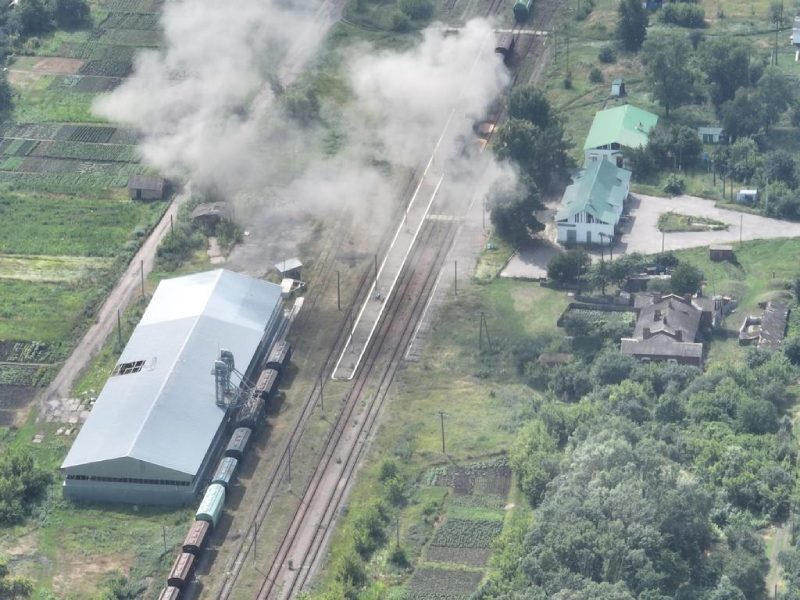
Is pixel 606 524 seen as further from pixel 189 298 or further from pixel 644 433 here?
pixel 189 298

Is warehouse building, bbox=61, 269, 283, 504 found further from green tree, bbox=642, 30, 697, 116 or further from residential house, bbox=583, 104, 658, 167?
green tree, bbox=642, 30, 697, 116

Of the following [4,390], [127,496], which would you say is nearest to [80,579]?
[127,496]

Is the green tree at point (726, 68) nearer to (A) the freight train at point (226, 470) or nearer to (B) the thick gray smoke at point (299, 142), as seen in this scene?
(B) the thick gray smoke at point (299, 142)

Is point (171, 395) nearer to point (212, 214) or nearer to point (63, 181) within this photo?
point (212, 214)

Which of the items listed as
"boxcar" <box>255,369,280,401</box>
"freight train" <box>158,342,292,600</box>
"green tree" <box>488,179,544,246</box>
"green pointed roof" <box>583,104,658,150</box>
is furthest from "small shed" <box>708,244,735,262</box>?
"boxcar" <box>255,369,280,401</box>

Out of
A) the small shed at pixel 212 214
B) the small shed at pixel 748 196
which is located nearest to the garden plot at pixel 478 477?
the small shed at pixel 212 214

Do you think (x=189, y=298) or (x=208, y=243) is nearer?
(x=189, y=298)
